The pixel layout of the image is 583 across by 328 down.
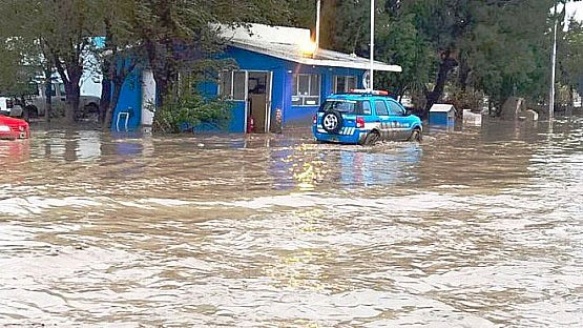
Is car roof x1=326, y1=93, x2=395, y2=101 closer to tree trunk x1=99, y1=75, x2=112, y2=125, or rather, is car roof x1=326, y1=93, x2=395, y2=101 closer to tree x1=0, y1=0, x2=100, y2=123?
tree x1=0, y1=0, x2=100, y2=123

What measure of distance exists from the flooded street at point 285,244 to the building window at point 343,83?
1575 centimetres

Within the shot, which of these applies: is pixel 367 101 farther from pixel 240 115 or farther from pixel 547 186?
pixel 547 186

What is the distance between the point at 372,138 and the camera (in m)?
25.5

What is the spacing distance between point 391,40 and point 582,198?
1037 inches

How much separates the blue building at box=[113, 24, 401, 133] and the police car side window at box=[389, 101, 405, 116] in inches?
162

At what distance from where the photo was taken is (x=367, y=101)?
83.1ft

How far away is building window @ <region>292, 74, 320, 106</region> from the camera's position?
107 feet

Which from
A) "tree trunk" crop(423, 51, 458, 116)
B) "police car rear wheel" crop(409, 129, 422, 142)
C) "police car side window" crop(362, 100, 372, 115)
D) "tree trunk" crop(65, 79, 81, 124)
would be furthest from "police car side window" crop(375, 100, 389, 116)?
"tree trunk" crop(423, 51, 458, 116)

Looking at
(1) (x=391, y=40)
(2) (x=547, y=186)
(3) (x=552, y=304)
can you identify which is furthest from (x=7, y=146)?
(1) (x=391, y=40)

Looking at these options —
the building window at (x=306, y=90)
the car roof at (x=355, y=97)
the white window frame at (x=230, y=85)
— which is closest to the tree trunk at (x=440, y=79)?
the building window at (x=306, y=90)

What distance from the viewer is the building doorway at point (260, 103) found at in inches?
1219

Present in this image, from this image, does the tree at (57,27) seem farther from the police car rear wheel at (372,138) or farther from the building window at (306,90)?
the police car rear wheel at (372,138)

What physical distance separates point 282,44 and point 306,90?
77.4 inches

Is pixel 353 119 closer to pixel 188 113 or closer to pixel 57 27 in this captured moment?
pixel 188 113
